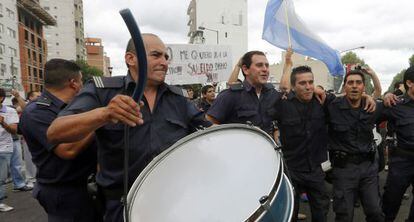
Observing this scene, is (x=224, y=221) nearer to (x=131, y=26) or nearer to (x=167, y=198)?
(x=167, y=198)

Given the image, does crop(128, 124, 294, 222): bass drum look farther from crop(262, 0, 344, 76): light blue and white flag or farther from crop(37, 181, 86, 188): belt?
crop(262, 0, 344, 76): light blue and white flag

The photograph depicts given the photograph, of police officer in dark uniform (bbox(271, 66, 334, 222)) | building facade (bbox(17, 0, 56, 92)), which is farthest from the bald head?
building facade (bbox(17, 0, 56, 92))

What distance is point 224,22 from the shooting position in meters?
70.5

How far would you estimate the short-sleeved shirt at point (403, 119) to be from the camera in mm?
4020

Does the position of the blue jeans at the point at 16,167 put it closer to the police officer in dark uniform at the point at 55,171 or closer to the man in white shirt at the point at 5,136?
the man in white shirt at the point at 5,136

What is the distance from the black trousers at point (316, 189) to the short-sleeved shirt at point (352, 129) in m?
0.35

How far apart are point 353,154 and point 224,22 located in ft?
226

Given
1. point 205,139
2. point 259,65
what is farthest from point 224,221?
point 259,65

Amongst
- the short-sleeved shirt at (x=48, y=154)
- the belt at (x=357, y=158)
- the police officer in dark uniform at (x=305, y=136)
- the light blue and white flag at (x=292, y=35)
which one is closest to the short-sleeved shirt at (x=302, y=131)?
the police officer in dark uniform at (x=305, y=136)

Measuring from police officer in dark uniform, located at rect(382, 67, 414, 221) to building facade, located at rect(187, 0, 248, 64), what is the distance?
6481cm

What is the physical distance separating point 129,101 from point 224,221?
60cm

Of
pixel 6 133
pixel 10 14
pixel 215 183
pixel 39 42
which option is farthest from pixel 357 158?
pixel 39 42

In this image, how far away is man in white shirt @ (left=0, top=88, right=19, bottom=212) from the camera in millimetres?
6096

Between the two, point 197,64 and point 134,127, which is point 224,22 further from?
point 134,127
